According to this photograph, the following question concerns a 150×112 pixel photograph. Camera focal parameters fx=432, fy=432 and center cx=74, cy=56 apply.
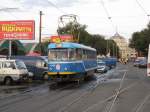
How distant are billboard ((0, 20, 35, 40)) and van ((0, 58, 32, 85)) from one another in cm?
1615

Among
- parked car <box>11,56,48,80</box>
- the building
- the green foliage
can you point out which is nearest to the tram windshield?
parked car <box>11,56,48,80</box>

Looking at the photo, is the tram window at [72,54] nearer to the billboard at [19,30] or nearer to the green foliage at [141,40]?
the billboard at [19,30]

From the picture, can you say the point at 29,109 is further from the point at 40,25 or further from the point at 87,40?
the point at 87,40

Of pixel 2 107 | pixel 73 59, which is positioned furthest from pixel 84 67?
pixel 2 107

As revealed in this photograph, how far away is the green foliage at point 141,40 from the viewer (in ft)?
367

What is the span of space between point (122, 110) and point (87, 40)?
122539 mm

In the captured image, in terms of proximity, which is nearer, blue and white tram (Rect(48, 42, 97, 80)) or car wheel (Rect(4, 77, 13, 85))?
blue and white tram (Rect(48, 42, 97, 80))

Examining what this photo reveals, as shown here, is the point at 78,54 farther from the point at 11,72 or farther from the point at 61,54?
the point at 11,72

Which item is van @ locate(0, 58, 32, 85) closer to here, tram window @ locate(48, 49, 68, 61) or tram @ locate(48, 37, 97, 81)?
tram @ locate(48, 37, 97, 81)

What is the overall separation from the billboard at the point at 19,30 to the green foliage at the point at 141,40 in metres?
64.7

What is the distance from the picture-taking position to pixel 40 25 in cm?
6253

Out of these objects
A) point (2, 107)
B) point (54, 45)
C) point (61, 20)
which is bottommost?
point (2, 107)

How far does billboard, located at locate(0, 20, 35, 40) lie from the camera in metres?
47.0

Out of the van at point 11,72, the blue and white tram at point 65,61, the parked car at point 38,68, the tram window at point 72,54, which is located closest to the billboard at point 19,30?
the parked car at point 38,68
